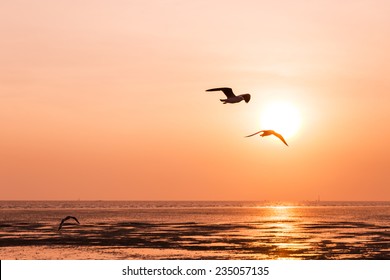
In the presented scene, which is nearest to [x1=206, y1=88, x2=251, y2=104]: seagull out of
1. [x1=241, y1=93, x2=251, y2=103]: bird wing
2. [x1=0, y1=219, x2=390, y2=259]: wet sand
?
[x1=241, y1=93, x2=251, y2=103]: bird wing

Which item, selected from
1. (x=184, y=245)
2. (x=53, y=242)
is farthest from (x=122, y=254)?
(x=53, y=242)

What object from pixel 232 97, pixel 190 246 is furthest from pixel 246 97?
pixel 190 246

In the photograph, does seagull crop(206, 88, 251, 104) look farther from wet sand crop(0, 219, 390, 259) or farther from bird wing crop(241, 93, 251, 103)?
wet sand crop(0, 219, 390, 259)

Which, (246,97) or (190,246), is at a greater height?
(190,246)

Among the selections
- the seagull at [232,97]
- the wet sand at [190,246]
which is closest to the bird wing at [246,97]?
the seagull at [232,97]

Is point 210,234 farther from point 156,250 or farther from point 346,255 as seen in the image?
point 346,255

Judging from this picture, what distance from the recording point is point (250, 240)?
64250 millimetres

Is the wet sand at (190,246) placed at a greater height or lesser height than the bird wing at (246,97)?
greater

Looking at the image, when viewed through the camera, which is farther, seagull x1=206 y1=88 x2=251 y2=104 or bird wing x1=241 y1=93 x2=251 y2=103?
bird wing x1=241 y1=93 x2=251 y2=103

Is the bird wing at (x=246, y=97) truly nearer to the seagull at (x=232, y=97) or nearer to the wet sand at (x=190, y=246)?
the seagull at (x=232, y=97)

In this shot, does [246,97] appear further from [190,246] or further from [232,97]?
[190,246]

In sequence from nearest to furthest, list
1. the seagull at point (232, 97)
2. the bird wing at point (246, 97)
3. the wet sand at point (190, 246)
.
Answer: the seagull at point (232, 97) < the bird wing at point (246, 97) < the wet sand at point (190, 246)

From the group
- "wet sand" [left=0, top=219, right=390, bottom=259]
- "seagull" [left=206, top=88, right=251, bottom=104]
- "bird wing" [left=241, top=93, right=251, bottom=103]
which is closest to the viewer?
"seagull" [left=206, top=88, right=251, bottom=104]

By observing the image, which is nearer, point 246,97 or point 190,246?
point 246,97
